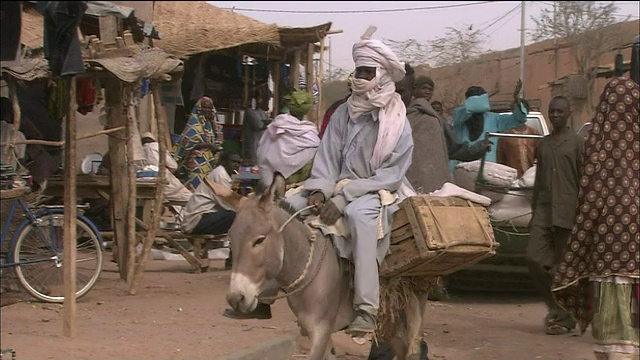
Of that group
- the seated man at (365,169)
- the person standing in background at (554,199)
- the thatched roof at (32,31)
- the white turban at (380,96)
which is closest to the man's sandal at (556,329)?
the person standing in background at (554,199)

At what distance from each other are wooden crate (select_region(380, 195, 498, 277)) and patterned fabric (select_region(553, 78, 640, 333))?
0.70 metres

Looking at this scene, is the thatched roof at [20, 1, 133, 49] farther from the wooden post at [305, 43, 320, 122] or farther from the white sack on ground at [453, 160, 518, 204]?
the wooden post at [305, 43, 320, 122]

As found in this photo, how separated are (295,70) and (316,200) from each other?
9.22m

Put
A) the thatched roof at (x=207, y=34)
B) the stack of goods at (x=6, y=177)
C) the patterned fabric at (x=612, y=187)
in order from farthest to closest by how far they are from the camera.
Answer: the thatched roof at (x=207, y=34), the stack of goods at (x=6, y=177), the patterned fabric at (x=612, y=187)

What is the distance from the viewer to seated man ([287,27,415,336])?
18.3 feet

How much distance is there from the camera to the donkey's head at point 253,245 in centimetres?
488

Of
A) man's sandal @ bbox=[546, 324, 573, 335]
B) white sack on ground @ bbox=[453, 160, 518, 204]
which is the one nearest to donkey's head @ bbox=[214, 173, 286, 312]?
man's sandal @ bbox=[546, 324, 573, 335]

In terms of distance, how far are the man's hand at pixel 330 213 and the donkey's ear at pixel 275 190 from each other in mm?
542

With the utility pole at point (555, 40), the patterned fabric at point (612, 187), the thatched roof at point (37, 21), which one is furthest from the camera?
the utility pole at point (555, 40)

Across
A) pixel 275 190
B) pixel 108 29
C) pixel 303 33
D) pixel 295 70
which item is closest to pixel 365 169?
pixel 275 190

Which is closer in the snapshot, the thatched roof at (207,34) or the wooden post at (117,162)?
the wooden post at (117,162)

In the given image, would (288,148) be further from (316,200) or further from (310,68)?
(310,68)

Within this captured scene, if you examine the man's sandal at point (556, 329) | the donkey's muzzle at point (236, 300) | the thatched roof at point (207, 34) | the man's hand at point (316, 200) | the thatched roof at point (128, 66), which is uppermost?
the thatched roof at point (207, 34)

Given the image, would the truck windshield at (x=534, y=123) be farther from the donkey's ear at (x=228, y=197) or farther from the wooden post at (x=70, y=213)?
the donkey's ear at (x=228, y=197)
